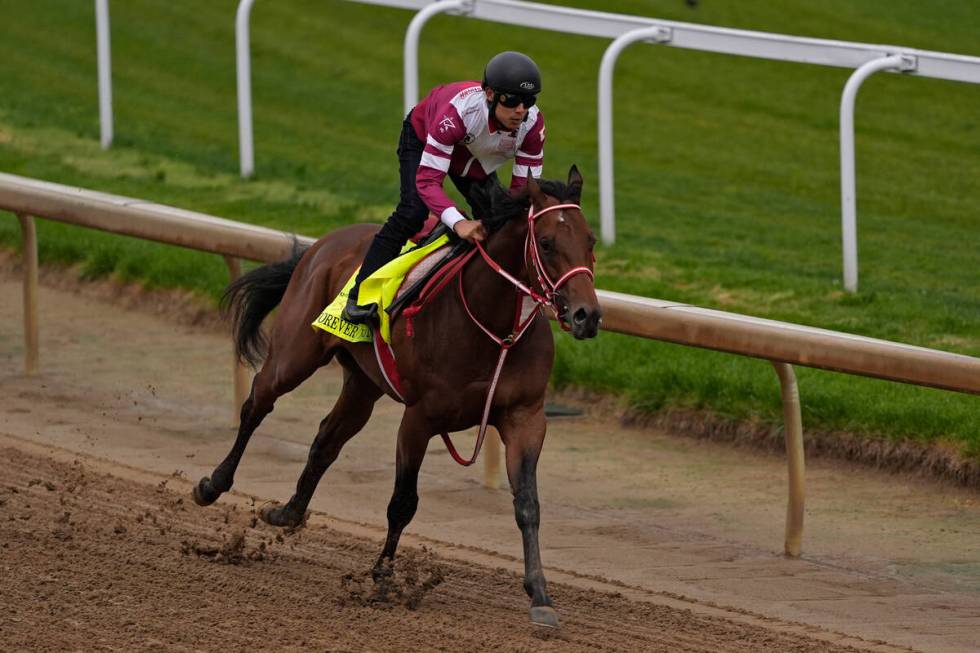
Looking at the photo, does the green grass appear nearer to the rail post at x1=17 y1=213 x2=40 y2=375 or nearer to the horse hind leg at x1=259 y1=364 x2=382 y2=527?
the rail post at x1=17 y1=213 x2=40 y2=375

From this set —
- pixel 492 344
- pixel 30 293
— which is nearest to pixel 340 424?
pixel 492 344

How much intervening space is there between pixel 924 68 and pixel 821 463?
254 cm

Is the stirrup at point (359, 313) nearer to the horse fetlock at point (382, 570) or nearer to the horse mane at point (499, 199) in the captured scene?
the horse mane at point (499, 199)

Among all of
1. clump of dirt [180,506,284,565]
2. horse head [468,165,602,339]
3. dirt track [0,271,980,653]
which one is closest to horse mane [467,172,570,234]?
horse head [468,165,602,339]

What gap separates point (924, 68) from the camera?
9203 mm

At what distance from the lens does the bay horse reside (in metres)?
5.31

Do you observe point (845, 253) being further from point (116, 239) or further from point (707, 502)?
point (116, 239)

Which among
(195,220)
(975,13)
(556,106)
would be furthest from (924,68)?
(975,13)

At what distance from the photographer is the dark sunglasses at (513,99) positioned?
223 inches

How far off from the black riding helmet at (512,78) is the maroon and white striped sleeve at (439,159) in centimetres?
18

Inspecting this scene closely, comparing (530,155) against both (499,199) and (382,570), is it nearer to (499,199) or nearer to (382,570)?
(499,199)

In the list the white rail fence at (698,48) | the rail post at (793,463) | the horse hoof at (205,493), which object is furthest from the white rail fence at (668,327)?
the white rail fence at (698,48)

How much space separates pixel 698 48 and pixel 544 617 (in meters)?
5.56

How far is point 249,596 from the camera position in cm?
576
